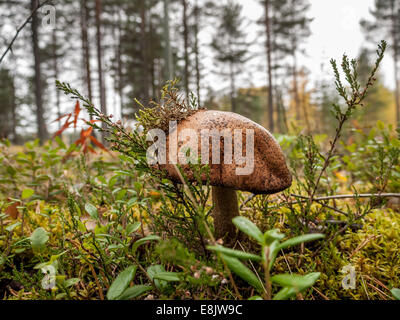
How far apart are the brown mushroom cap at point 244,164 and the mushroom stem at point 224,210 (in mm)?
322

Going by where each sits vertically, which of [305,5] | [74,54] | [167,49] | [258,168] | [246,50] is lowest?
[258,168]

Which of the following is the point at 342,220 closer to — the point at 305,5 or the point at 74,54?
the point at 305,5

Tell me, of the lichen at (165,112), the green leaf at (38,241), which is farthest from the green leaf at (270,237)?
the green leaf at (38,241)

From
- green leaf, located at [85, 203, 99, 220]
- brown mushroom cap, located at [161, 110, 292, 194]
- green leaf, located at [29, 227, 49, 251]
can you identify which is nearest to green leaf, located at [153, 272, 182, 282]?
brown mushroom cap, located at [161, 110, 292, 194]

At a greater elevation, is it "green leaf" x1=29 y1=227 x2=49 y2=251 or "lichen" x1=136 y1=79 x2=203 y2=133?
"lichen" x1=136 y1=79 x2=203 y2=133

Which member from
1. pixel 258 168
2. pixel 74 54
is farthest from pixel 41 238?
pixel 74 54

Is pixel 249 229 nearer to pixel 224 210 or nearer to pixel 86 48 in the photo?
pixel 224 210

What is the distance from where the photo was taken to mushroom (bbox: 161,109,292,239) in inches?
49.3

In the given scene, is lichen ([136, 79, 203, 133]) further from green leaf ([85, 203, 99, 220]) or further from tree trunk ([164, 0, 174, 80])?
tree trunk ([164, 0, 174, 80])

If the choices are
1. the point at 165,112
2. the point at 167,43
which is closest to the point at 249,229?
the point at 165,112

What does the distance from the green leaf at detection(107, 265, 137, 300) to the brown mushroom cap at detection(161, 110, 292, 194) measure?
20.5 inches

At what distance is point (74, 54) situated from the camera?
23562 millimetres

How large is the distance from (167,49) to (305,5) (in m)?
19.0
